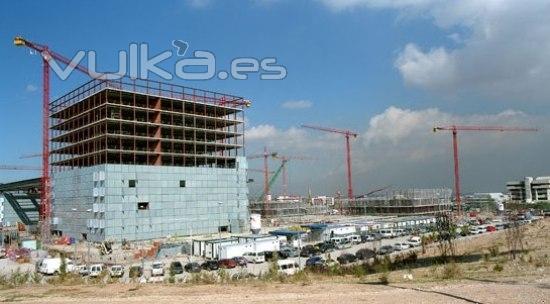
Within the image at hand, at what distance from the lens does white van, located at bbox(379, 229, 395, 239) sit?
213 feet

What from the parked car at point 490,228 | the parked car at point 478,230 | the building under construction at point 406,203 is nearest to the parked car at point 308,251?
the parked car at point 478,230

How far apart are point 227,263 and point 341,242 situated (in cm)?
1901

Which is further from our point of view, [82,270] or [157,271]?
[82,270]

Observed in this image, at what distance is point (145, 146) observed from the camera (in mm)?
76938

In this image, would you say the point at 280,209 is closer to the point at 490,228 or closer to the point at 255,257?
the point at 490,228

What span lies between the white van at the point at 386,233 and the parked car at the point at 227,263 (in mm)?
27432

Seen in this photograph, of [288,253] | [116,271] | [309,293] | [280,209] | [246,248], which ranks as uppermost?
[309,293]

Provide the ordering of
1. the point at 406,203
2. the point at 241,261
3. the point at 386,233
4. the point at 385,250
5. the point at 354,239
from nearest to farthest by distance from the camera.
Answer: the point at 241,261 < the point at 385,250 < the point at 354,239 < the point at 386,233 < the point at 406,203

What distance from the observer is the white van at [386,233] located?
6488cm

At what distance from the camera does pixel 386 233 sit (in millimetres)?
66312

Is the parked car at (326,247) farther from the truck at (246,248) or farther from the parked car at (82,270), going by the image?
the parked car at (82,270)

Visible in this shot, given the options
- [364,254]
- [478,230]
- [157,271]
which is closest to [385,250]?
[364,254]

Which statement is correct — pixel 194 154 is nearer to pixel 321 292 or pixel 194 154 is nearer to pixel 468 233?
pixel 468 233

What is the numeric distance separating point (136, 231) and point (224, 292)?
53.3 meters
